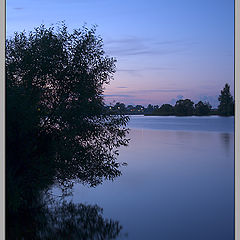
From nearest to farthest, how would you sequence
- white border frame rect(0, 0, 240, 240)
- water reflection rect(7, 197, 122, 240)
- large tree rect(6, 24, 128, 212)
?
1. white border frame rect(0, 0, 240, 240)
2. water reflection rect(7, 197, 122, 240)
3. large tree rect(6, 24, 128, 212)

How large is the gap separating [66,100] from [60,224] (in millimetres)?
5637

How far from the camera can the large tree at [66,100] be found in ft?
45.6

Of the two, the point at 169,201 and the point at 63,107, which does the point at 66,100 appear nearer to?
the point at 63,107

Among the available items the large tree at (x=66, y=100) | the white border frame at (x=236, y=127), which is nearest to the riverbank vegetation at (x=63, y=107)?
the large tree at (x=66, y=100)

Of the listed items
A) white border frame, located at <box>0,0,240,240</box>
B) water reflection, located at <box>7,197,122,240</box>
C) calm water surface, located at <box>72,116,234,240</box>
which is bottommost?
calm water surface, located at <box>72,116,234,240</box>

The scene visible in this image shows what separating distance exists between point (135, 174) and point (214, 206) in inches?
488

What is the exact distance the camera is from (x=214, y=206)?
19516 millimetres

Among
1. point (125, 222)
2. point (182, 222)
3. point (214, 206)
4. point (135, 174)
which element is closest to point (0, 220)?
point (125, 222)

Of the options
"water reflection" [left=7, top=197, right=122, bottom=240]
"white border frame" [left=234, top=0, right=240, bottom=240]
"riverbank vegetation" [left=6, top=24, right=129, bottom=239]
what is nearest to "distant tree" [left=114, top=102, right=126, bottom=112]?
"riverbank vegetation" [left=6, top=24, right=129, bottom=239]

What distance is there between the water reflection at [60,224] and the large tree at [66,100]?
46.7 inches

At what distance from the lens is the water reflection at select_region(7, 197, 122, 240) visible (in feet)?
41.7

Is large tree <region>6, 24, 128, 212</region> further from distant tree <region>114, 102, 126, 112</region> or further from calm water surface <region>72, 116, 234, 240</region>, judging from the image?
calm water surface <region>72, 116, 234, 240</region>

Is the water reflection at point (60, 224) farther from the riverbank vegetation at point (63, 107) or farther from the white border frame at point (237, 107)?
the white border frame at point (237, 107)

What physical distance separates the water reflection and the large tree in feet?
3.89
